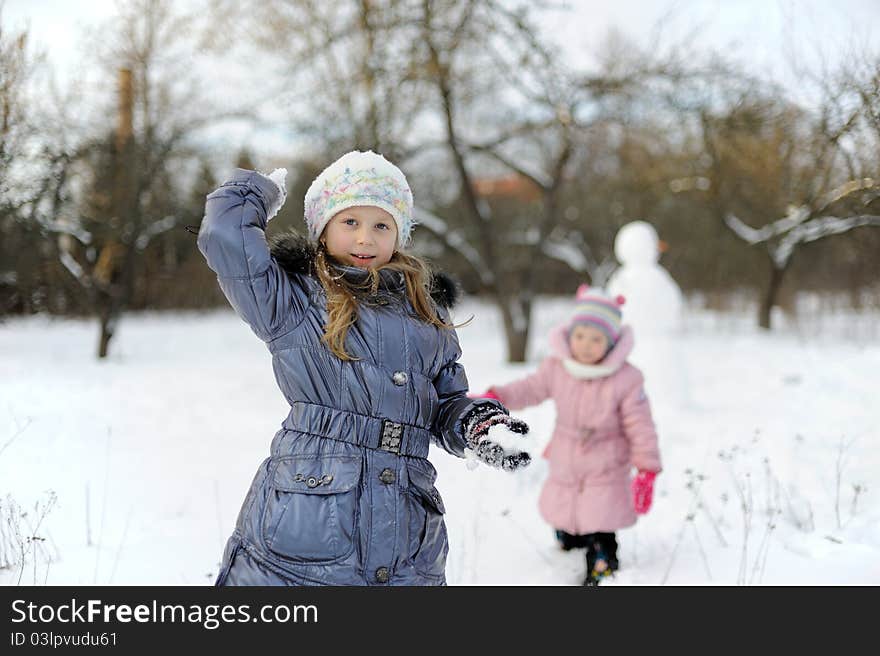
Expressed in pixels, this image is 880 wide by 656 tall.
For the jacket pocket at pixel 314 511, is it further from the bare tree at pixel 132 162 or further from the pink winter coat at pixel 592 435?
the bare tree at pixel 132 162

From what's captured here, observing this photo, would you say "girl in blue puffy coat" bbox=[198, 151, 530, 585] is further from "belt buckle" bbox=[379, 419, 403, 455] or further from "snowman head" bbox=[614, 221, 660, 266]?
"snowman head" bbox=[614, 221, 660, 266]

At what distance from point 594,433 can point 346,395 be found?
198cm

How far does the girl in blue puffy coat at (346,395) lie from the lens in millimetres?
1788

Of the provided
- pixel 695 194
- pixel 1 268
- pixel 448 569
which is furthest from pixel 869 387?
pixel 695 194

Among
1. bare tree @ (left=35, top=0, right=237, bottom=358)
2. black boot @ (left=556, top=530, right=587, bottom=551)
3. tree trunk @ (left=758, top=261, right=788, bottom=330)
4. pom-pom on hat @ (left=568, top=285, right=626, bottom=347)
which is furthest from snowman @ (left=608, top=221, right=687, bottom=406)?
tree trunk @ (left=758, top=261, right=788, bottom=330)

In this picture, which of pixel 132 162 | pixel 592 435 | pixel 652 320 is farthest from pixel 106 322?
pixel 592 435

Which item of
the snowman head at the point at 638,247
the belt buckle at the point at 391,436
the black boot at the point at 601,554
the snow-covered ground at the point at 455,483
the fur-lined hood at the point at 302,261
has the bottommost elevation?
the black boot at the point at 601,554

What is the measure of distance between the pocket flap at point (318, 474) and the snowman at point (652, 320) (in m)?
4.90

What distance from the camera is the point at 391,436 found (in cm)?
187

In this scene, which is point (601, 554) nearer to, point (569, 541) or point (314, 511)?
point (569, 541)

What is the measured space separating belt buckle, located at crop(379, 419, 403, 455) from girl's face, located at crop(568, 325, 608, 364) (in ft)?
6.22

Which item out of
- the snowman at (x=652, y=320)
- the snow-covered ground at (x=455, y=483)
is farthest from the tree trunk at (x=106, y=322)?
the snowman at (x=652, y=320)
